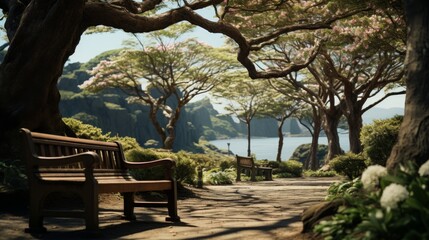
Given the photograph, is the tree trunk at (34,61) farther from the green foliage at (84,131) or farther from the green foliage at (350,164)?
the green foliage at (350,164)

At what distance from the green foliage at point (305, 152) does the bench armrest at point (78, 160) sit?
70.9m

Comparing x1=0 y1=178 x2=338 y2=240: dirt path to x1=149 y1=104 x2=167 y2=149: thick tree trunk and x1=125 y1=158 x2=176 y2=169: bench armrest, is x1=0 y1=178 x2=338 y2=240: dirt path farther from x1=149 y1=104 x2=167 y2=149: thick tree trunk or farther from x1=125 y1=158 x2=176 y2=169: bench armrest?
x1=149 y1=104 x2=167 y2=149: thick tree trunk

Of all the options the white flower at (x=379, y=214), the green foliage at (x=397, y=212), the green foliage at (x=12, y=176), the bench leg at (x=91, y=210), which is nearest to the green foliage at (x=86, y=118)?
the green foliage at (x=12, y=176)

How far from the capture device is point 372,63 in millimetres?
31594

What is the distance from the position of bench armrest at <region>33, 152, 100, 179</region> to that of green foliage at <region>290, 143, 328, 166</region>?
233 ft

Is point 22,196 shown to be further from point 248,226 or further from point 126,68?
point 126,68

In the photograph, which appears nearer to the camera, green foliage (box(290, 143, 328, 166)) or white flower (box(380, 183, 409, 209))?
white flower (box(380, 183, 409, 209))

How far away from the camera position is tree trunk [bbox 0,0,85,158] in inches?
358

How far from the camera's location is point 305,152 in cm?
7662

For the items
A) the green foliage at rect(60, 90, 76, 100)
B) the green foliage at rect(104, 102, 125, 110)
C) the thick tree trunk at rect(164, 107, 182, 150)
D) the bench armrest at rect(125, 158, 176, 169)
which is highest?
the green foliage at rect(60, 90, 76, 100)

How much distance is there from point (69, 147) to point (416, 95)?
14.5ft

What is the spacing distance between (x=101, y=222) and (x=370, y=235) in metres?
4.35

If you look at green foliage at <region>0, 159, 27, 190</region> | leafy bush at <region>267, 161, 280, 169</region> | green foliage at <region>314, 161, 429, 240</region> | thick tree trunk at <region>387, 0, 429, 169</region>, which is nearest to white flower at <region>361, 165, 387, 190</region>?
green foliage at <region>314, 161, 429, 240</region>

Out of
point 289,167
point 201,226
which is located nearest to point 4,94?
point 201,226
